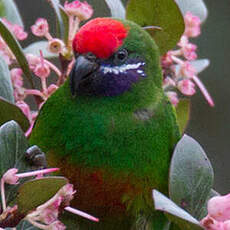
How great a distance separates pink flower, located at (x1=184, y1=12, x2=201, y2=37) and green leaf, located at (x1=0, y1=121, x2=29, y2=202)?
72 cm

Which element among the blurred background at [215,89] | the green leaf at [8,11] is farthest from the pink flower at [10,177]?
the blurred background at [215,89]

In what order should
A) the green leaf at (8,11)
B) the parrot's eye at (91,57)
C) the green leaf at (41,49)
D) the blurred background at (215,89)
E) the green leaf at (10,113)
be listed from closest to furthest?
the green leaf at (10,113) < the parrot's eye at (91,57) < the green leaf at (41,49) < the green leaf at (8,11) < the blurred background at (215,89)

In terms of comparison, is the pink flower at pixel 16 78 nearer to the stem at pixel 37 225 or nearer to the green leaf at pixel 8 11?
the green leaf at pixel 8 11

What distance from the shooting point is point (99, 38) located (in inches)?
70.8

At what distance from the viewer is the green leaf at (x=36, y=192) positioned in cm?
141

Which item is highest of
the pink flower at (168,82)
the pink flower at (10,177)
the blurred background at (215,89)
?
the pink flower at (10,177)

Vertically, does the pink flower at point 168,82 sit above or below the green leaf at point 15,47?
below

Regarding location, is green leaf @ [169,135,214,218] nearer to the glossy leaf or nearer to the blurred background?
the glossy leaf

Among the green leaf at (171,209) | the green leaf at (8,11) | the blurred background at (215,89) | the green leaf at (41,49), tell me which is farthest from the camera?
the blurred background at (215,89)

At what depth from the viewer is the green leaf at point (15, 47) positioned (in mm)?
1794

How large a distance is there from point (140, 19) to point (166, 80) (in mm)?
211

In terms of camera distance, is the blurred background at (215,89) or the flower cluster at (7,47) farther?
the blurred background at (215,89)

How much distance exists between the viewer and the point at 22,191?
142 cm

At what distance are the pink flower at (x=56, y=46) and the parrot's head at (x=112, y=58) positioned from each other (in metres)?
0.06
